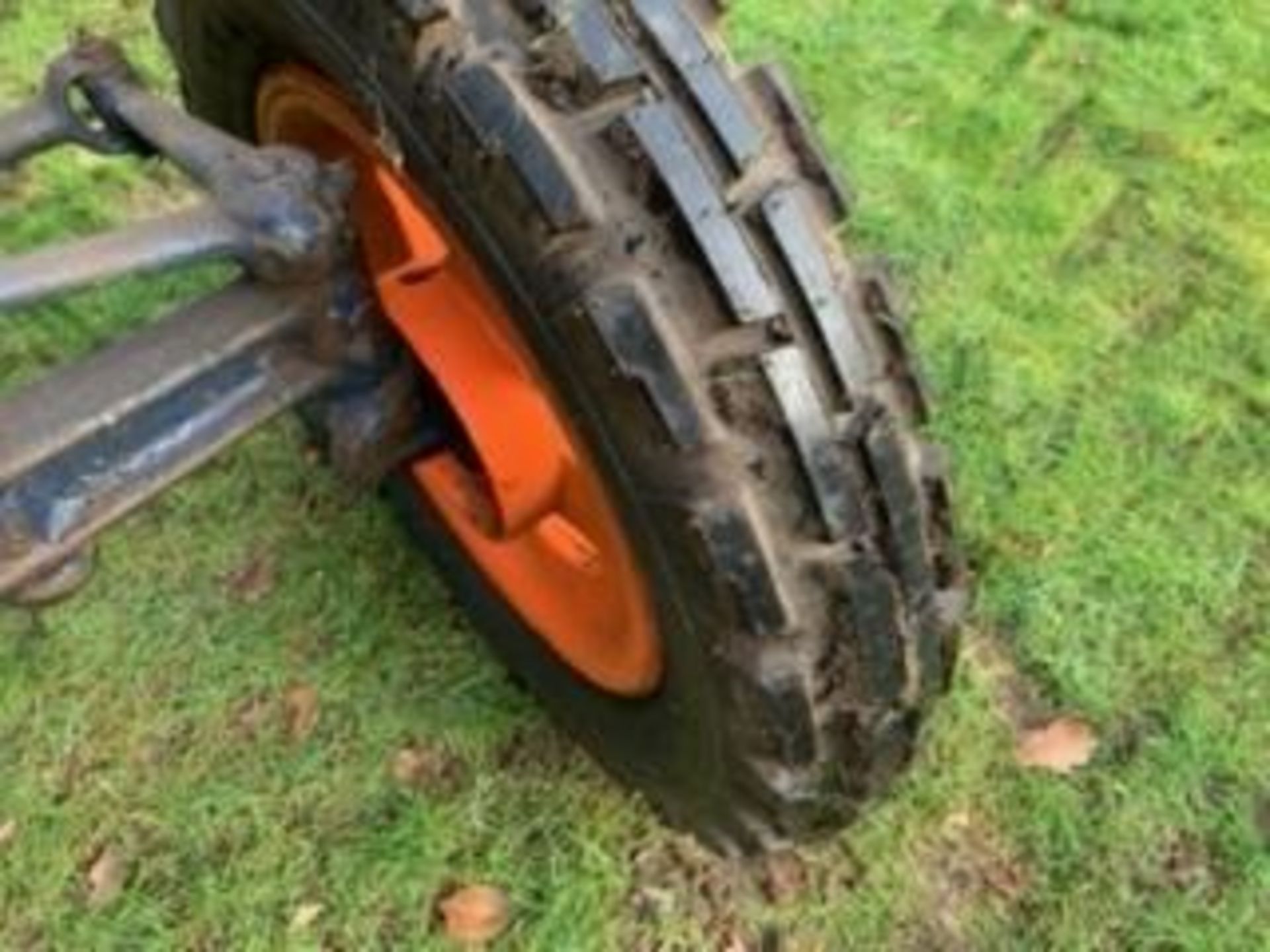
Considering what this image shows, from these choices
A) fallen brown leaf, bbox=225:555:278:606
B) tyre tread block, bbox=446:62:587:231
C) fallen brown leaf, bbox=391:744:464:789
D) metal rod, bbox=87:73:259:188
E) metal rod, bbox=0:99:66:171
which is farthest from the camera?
fallen brown leaf, bbox=225:555:278:606

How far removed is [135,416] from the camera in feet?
7.47

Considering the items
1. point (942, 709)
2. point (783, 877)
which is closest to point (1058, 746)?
point (942, 709)

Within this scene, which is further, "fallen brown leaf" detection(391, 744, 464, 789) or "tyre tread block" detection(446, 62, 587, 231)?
"fallen brown leaf" detection(391, 744, 464, 789)

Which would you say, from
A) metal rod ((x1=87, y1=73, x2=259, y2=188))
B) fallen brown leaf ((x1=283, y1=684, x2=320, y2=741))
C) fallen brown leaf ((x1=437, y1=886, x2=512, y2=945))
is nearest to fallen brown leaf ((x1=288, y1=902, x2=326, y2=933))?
fallen brown leaf ((x1=437, y1=886, x2=512, y2=945))

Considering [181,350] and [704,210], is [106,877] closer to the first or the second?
[181,350]

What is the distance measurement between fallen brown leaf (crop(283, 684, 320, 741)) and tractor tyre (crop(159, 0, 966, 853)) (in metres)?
0.94

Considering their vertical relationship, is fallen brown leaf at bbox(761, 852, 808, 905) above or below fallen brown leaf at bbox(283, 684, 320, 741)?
below

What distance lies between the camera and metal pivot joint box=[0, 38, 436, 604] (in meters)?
2.20

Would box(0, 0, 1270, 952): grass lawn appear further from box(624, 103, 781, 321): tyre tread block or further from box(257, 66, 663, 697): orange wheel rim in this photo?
box(624, 103, 781, 321): tyre tread block

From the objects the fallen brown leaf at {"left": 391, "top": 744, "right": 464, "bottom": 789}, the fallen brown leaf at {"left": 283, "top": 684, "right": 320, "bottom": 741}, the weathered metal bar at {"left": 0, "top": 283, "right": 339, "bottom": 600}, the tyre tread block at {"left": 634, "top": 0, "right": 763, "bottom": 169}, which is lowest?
the fallen brown leaf at {"left": 391, "top": 744, "right": 464, "bottom": 789}

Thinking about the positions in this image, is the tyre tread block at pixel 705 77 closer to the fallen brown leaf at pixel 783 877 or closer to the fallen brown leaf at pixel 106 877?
the fallen brown leaf at pixel 783 877

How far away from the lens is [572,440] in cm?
212

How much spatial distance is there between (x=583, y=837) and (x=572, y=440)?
35.3 inches

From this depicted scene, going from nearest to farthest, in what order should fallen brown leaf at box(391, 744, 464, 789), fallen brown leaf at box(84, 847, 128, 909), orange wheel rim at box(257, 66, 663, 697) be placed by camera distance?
orange wheel rim at box(257, 66, 663, 697) → fallen brown leaf at box(84, 847, 128, 909) → fallen brown leaf at box(391, 744, 464, 789)
